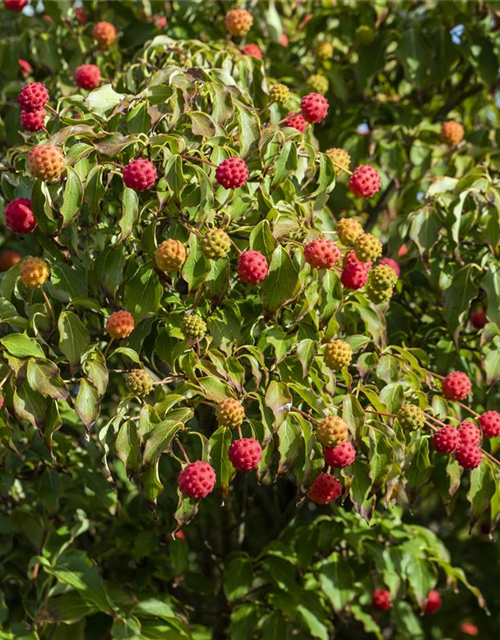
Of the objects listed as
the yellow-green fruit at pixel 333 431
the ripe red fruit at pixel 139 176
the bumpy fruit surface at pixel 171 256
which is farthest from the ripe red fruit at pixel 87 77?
the yellow-green fruit at pixel 333 431

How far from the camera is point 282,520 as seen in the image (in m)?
3.40

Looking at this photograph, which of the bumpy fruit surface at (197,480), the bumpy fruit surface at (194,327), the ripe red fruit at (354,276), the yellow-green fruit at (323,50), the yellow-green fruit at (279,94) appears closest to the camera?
the bumpy fruit surface at (197,480)

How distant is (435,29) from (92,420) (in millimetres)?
2044

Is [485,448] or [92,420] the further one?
[485,448]

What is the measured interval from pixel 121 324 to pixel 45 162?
391mm

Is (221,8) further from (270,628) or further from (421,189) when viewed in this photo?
(270,628)

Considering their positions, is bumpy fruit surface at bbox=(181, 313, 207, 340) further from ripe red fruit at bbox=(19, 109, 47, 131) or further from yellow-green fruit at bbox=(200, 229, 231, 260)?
ripe red fruit at bbox=(19, 109, 47, 131)

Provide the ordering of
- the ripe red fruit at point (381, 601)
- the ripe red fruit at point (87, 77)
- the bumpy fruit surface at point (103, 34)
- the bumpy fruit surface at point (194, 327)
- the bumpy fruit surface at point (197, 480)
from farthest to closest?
the ripe red fruit at point (381, 601), the bumpy fruit surface at point (103, 34), the ripe red fruit at point (87, 77), the bumpy fruit surface at point (194, 327), the bumpy fruit surface at point (197, 480)

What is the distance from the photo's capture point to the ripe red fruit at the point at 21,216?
2252 mm

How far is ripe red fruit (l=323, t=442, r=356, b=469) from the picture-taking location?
217cm

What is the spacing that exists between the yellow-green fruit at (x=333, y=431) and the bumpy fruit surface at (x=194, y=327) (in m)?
0.34

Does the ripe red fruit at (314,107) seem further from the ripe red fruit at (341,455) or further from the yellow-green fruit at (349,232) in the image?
the ripe red fruit at (341,455)

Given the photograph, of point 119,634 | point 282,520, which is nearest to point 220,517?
point 282,520

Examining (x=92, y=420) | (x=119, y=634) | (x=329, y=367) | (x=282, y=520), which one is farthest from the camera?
(x=282, y=520)
